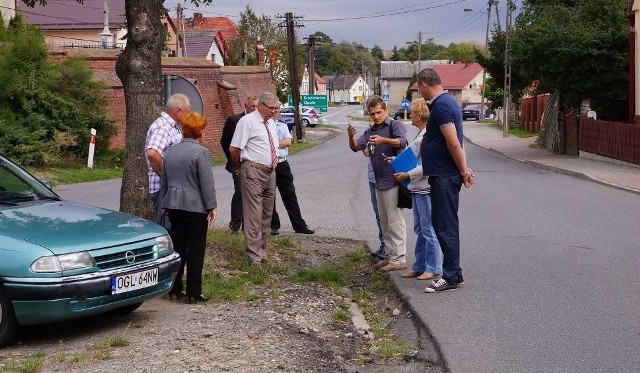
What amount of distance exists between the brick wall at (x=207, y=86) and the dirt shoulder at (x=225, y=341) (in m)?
24.7

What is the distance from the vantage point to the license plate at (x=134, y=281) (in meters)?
6.98

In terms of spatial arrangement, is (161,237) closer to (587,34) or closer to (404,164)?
(404,164)

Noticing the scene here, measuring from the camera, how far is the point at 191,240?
26.8 ft

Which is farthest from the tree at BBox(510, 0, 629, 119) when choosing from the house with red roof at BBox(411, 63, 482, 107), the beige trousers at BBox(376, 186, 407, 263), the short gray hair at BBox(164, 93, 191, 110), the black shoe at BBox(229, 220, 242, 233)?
the house with red roof at BBox(411, 63, 482, 107)

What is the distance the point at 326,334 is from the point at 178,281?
1539 millimetres

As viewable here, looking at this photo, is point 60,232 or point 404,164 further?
→ point 404,164

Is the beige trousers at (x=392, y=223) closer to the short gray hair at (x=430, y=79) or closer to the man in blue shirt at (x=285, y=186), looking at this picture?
the short gray hair at (x=430, y=79)

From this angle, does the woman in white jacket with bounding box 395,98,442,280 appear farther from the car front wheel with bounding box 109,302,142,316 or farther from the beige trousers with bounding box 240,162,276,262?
the car front wheel with bounding box 109,302,142,316

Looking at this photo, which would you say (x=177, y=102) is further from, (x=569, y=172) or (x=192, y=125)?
(x=569, y=172)

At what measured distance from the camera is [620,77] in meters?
31.5

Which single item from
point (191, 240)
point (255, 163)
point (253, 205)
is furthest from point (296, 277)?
point (191, 240)

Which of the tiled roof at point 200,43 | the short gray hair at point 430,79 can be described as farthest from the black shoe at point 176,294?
the tiled roof at point 200,43

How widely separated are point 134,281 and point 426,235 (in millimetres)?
3312

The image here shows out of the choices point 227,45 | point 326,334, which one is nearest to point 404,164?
point 326,334
